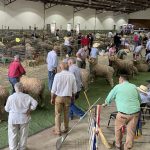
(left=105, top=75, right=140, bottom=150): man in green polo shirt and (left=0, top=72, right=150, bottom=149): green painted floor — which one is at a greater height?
(left=105, top=75, right=140, bottom=150): man in green polo shirt

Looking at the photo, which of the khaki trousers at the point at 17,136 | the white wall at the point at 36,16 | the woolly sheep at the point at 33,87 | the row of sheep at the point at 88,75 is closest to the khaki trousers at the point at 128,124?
the khaki trousers at the point at 17,136

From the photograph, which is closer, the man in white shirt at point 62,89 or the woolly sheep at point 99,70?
the man in white shirt at point 62,89

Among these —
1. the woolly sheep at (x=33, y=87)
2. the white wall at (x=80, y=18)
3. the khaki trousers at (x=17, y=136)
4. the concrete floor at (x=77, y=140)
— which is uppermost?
the white wall at (x=80, y=18)

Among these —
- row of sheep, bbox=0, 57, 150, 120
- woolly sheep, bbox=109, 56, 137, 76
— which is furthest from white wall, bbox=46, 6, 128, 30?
woolly sheep, bbox=109, 56, 137, 76

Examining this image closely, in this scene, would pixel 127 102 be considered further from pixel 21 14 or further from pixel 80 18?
pixel 80 18

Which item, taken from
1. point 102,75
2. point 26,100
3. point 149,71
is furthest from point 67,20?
point 26,100

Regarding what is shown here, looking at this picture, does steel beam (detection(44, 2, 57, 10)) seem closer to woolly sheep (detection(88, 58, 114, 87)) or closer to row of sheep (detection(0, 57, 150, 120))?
row of sheep (detection(0, 57, 150, 120))

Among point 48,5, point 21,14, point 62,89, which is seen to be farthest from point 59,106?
point 48,5

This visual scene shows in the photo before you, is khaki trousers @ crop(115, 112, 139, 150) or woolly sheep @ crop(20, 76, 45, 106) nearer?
khaki trousers @ crop(115, 112, 139, 150)

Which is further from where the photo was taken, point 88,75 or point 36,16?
point 36,16

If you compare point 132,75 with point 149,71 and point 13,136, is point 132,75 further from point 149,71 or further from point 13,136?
point 13,136

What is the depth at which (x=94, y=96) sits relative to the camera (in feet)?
39.6

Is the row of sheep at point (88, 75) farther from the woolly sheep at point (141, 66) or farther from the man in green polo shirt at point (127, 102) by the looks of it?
the man in green polo shirt at point (127, 102)

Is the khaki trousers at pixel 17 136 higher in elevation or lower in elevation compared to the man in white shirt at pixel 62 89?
lower
